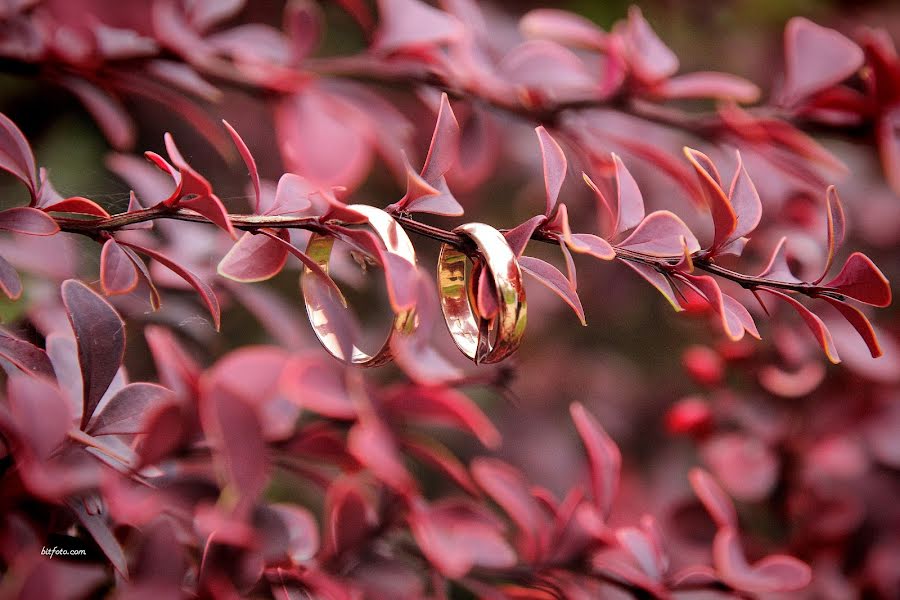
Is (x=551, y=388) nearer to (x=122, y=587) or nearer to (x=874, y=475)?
(x=874, y=475)

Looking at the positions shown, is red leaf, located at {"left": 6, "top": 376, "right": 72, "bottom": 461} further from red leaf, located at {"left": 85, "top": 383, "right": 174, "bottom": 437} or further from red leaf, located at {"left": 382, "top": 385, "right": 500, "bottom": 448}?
red leaf, located at {"left": 382, "top": 385, "right": 500, "bottom": 448}

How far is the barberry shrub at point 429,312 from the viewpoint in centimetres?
30

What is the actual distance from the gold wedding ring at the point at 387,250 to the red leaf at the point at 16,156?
0.14m

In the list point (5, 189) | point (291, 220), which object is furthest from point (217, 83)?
point (291, 220)

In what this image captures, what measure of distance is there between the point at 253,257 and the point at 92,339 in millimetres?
77

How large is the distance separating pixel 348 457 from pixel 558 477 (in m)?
0.55

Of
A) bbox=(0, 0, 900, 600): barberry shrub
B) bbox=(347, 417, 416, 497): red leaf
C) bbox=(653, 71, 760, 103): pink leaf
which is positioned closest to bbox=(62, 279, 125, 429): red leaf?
bbox=(0, 0, 900, 600): barberry shrub

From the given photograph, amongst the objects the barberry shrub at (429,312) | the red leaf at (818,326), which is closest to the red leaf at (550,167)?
the barberry shrub at (429,312)

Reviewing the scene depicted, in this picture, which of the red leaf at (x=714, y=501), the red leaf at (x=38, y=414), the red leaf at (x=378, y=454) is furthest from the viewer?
the red leaf at (x=714, y=501)

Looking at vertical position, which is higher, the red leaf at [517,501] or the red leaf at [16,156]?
the red leaf at [16,156]

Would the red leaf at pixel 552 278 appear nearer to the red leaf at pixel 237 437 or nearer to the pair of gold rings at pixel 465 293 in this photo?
the pair of gold rings at pixel 465 293

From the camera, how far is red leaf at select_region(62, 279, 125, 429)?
30cm

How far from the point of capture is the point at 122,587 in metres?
0.29

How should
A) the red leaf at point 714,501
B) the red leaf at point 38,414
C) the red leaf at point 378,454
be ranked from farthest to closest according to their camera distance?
the red leaf at point 714,501 < the red leaf at point 378,454 < the red leaf at point 38,414
